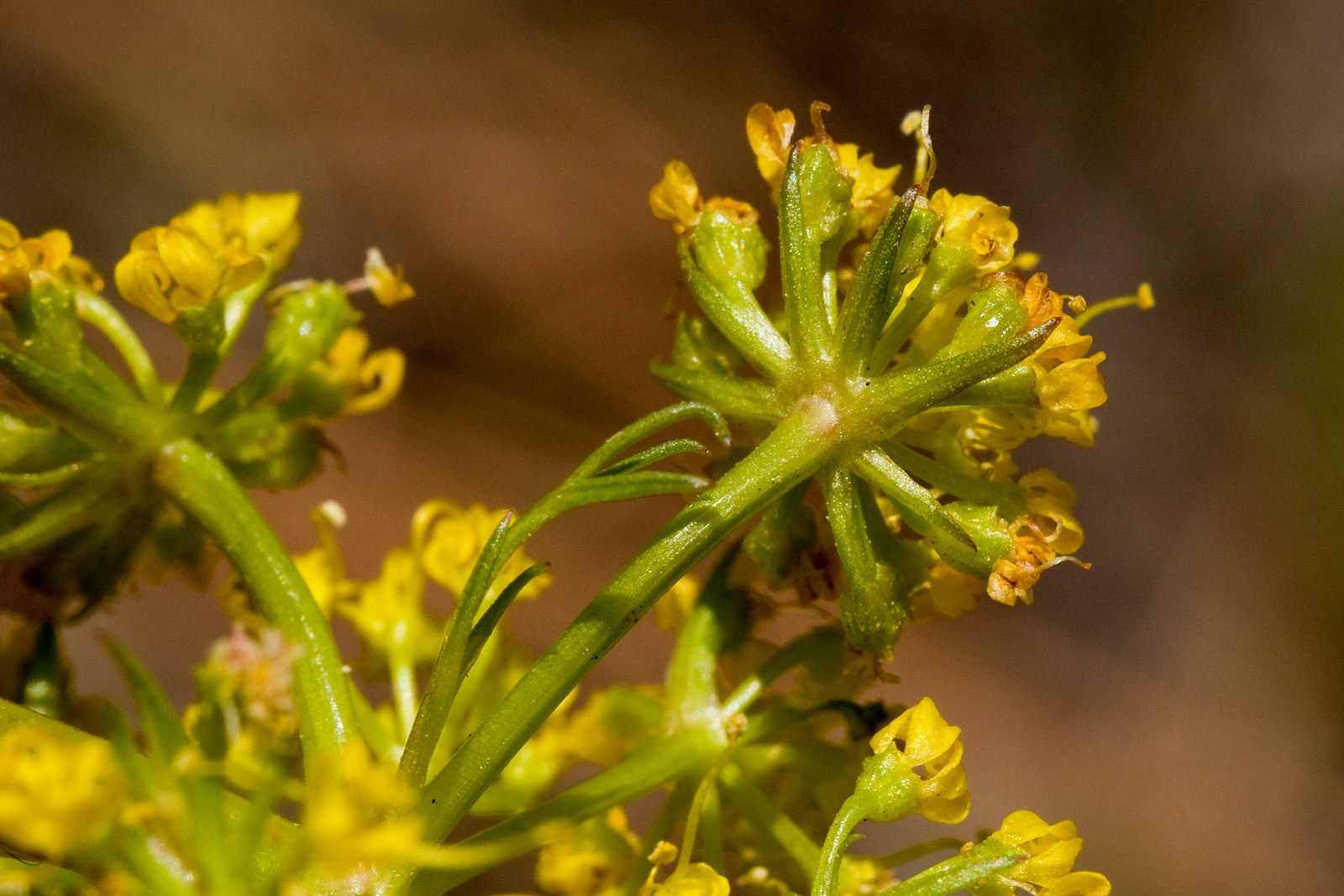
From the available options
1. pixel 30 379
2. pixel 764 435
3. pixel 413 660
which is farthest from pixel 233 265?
pixel 764 435

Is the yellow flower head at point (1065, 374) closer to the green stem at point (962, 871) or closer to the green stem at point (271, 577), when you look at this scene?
the green stem at point (962, 871)

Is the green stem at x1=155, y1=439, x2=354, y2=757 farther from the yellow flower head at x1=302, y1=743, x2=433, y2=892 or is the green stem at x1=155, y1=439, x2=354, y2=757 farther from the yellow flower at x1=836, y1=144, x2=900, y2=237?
the yellow flower at x1=836, y1=144, x2=900, y2=237

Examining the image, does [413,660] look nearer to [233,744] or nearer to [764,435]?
[233,744]

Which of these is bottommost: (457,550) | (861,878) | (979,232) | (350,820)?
(350,820)

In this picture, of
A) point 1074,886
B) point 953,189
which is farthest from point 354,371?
point 953,189

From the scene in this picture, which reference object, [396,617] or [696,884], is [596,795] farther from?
[396,617]

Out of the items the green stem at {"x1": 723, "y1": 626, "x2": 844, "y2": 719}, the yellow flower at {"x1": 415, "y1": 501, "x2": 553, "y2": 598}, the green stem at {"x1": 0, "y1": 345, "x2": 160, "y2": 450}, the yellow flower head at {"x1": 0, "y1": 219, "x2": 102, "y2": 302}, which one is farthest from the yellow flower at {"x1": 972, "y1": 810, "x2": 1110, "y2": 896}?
the yellow flower head at {"x1": 0, "y1": 219, "x2": 102, "y2": 302}
